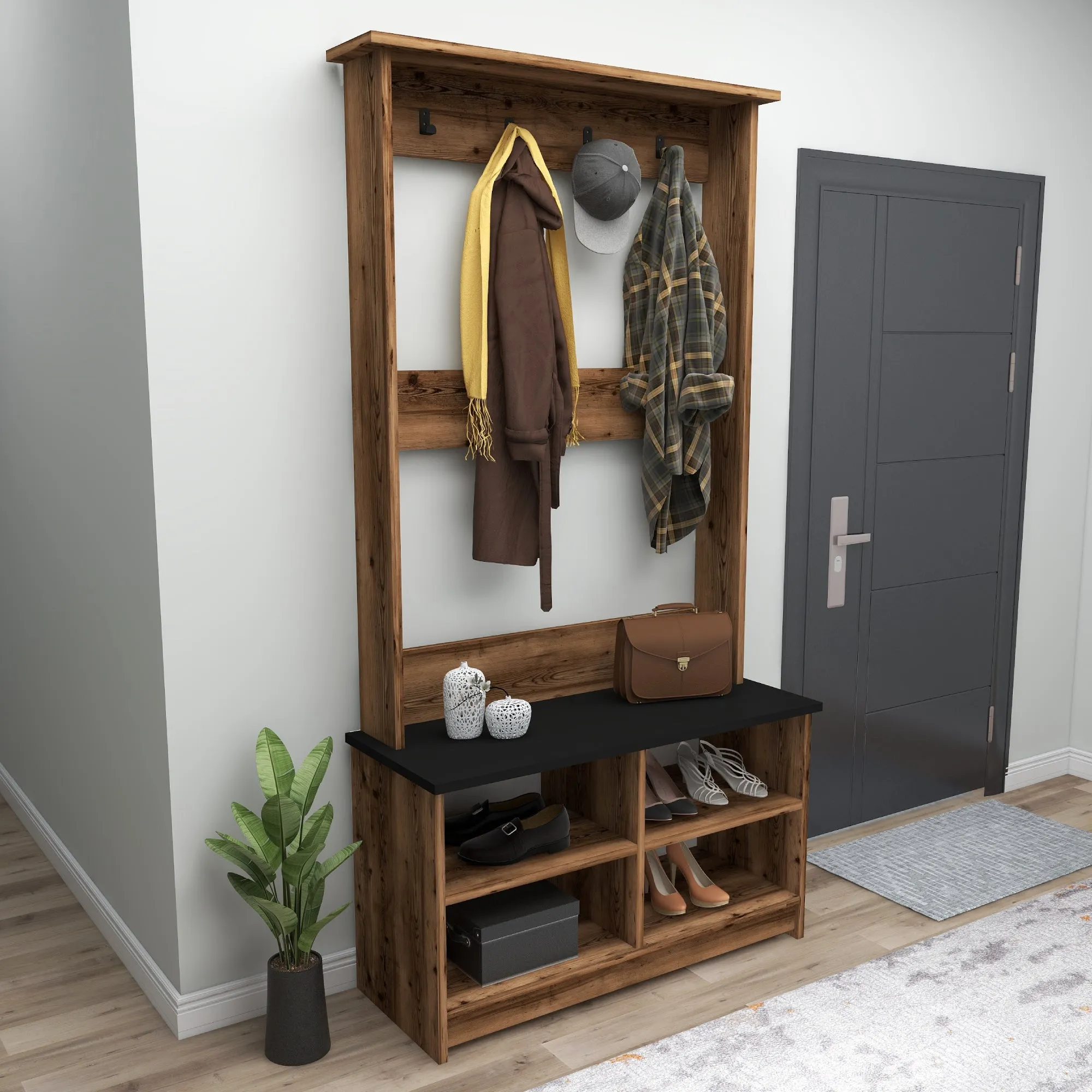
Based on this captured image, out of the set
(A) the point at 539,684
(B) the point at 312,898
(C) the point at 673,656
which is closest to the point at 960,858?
(C) the point at 673,656

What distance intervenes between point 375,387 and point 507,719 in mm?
769

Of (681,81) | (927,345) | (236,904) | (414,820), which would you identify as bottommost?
(236,904)

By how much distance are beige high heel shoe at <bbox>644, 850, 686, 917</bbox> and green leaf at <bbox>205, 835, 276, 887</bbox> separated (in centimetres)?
90

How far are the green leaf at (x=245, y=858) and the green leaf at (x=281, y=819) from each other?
0.16 feet

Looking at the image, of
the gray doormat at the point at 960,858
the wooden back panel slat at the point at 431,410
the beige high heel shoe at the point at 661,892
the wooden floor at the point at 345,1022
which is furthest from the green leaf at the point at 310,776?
the gray doormat at the point at 960,858

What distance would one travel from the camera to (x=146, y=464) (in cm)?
232

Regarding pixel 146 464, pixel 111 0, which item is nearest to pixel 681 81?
pixel 111 0

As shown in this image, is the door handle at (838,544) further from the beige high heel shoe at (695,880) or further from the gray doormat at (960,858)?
the beige high heel shoe at (695,880)

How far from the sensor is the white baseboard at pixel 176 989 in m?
2.48

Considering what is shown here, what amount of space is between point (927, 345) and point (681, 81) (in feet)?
4.29

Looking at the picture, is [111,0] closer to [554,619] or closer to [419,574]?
[419,574]

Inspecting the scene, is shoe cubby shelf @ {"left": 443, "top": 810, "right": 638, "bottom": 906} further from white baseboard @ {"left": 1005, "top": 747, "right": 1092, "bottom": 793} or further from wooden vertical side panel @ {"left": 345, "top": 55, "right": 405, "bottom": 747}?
white baseboard @ {"left": 1005, "top": 747, "right": 1092, "bottom": 793}

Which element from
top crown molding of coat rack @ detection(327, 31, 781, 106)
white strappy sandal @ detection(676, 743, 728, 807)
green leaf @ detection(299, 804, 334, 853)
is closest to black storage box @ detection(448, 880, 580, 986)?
green leaf @ detection(299, 804, 334, 853)

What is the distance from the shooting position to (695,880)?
2.86 metres
